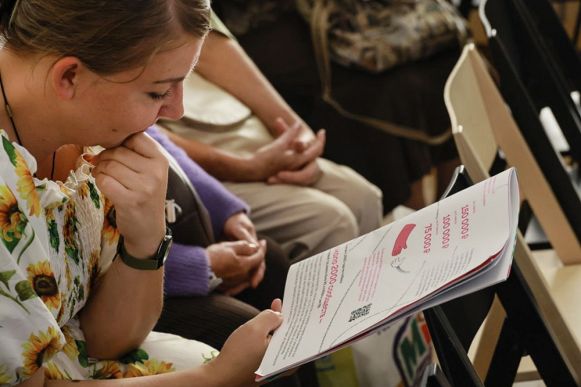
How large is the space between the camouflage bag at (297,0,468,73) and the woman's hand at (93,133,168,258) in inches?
73.4

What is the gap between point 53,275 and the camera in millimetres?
1223

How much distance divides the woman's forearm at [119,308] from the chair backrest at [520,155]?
0.68 meters

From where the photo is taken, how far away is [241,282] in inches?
78.1

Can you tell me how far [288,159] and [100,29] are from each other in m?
1.24

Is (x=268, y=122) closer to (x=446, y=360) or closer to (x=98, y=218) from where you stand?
(x=98, y=218)

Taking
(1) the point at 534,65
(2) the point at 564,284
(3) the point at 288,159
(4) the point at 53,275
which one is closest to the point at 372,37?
(3) the point at 288,159

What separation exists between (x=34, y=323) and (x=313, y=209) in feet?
4.03

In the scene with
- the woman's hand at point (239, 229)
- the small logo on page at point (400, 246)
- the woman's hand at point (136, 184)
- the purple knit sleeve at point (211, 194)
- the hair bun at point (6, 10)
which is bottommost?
the woman's hand at point (239, 229)

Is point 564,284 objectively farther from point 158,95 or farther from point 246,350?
point 158,95

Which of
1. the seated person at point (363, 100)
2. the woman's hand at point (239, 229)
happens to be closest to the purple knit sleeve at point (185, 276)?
the woman's hand at point (239, 229)

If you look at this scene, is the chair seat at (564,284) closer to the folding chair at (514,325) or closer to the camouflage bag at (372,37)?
the folding chair at (514,325)

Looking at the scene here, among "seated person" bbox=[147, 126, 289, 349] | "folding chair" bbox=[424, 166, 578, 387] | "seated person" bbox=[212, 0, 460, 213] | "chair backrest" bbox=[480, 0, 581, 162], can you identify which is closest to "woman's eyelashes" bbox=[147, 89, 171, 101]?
"folding chair" bbox=[424, 166, 578, 387]

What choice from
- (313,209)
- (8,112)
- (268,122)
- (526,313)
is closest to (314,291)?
(526,313)

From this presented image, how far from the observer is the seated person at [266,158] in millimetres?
2330
